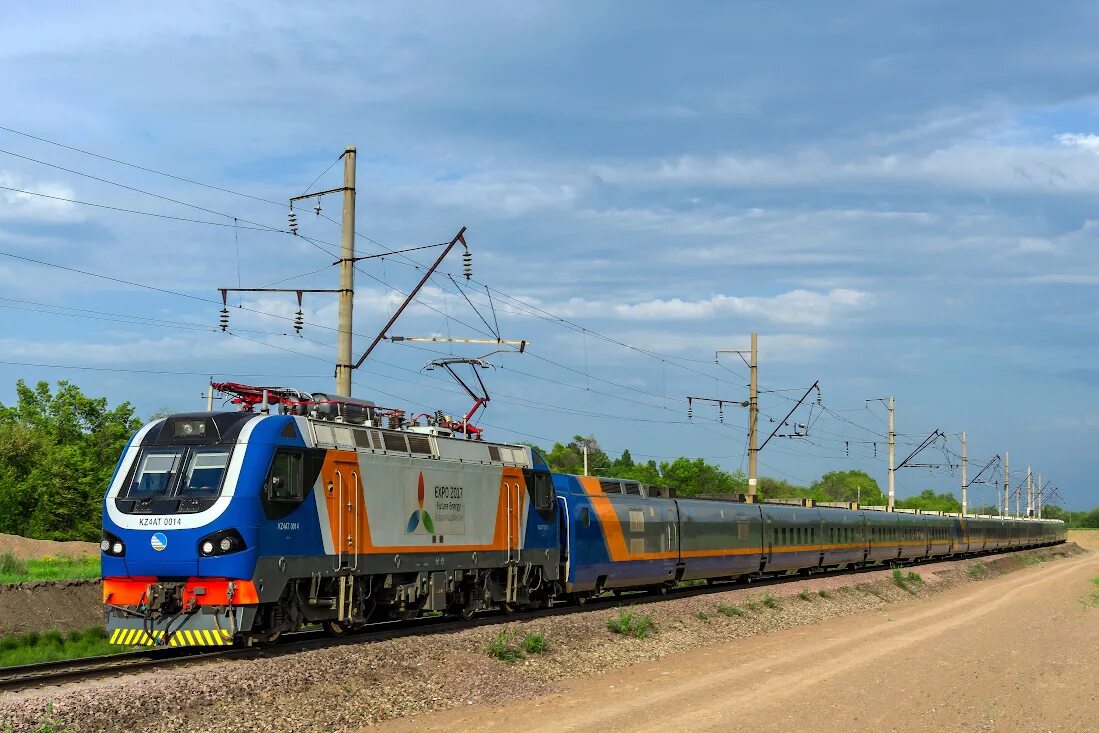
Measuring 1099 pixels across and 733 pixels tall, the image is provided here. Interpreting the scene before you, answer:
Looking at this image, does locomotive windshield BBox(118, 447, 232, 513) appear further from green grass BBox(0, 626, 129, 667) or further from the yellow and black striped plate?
green grass BBox(0, 626, 129, 667)

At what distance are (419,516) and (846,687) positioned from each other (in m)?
9.05

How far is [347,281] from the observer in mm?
28922

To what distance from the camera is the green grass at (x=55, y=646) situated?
24.9 m

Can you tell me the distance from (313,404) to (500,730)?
24.5 ft

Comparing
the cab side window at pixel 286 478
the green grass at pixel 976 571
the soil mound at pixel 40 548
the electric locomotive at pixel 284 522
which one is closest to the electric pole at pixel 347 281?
the electric locomotive at pixel 284 522

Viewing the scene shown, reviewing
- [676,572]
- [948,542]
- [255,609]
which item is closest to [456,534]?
[255,609]

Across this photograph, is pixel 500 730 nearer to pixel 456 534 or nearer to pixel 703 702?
pixel 703 702

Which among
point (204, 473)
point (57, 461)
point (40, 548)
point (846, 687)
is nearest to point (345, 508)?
point (204, 473)

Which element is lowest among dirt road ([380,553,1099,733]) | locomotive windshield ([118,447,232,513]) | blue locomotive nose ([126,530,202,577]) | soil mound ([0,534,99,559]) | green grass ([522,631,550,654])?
soil mound ([0,534,99,559])

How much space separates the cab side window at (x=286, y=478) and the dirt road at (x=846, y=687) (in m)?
4.40

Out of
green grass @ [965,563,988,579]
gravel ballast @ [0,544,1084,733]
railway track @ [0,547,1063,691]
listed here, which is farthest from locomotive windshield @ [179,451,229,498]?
green grass @ [965,563,988,579]

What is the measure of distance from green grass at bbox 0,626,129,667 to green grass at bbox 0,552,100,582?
26.9 feet

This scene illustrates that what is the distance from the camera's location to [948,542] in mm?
75750

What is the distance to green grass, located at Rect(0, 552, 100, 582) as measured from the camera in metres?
38.0
